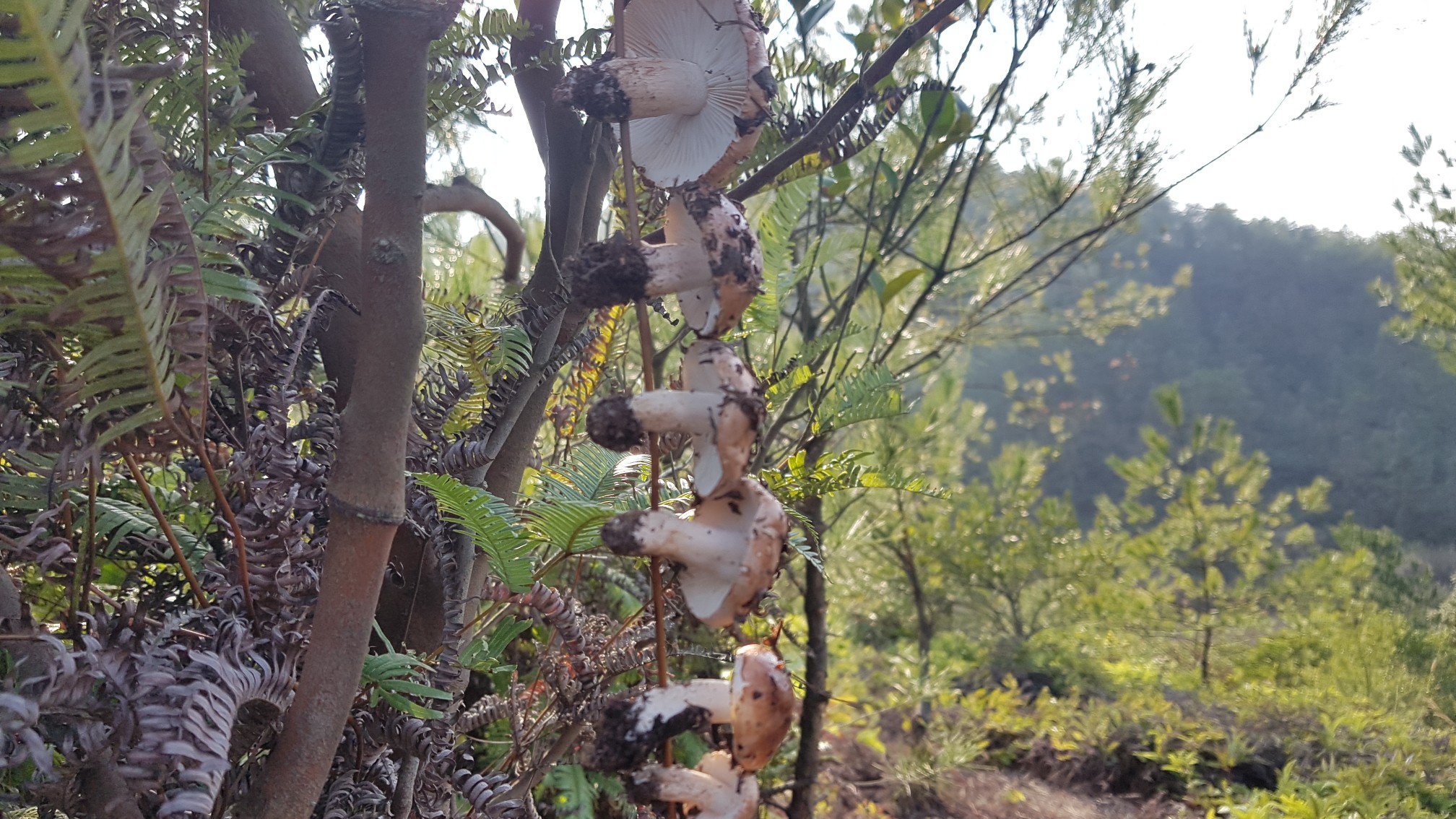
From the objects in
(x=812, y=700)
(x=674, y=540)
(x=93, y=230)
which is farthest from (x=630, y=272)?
(x=812, y=700)

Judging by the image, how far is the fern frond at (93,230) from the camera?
12.1 inches

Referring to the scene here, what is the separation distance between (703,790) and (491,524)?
0.25 meters

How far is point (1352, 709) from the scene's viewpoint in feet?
7.32

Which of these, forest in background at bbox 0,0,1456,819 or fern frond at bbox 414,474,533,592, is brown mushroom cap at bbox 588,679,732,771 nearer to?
forest in background at bbox 0,0,1456,819

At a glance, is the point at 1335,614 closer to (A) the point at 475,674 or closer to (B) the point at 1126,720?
(B) the point at 1126,720

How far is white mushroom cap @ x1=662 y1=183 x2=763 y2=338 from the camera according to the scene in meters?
0.37

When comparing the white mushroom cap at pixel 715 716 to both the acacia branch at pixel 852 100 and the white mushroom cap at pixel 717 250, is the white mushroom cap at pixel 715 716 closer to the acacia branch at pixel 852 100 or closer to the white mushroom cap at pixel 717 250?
the white mushroom cap at pixel 717 250

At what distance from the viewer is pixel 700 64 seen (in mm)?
431

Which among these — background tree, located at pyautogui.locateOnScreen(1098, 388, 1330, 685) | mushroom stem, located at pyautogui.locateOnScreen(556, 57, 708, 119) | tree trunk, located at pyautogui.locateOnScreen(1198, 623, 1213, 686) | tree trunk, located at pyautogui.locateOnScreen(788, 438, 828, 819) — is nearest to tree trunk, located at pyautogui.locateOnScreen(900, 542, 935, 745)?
background tree, located at pyautogui.locateOnScreen(1098, 388, 1330, 685)

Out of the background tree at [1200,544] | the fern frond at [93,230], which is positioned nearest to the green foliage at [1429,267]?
the background tree at [1200,544]

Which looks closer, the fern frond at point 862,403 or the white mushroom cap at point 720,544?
the white mushroom cap at point 720,544

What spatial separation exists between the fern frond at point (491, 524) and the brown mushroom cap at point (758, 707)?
25cm

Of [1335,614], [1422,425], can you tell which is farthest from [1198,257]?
[1335,614]

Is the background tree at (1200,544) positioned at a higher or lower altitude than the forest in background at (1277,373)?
lower
